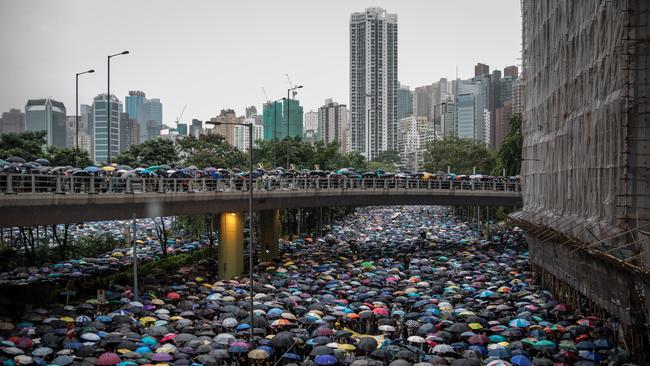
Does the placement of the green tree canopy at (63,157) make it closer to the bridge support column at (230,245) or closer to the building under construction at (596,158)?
the bridge support column at (230,245)

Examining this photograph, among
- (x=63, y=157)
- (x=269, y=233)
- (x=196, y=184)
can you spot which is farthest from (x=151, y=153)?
(x=196, y=184)

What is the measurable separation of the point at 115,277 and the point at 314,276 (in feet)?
39.2

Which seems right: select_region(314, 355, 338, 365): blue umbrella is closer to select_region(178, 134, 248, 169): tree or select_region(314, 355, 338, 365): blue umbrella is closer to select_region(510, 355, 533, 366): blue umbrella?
select_region(510, 355, 533, 366): blue umbrella

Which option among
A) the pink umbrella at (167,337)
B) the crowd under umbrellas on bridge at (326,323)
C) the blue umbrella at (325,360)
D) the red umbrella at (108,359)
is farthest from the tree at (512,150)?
the red umbrella at (108,359)

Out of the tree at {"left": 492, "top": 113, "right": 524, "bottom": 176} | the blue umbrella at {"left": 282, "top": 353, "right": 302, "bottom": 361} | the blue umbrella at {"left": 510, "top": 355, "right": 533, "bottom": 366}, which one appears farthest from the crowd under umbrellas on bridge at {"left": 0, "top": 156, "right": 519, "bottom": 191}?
the blue umbrella at {"left": 510, "top": 355, "right": 533, "bottom": 366}

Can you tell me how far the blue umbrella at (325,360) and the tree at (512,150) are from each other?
68.0m

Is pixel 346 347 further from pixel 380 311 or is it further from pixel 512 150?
pixel 512 150

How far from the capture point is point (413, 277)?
142ft

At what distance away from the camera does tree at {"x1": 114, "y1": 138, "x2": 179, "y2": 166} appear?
78375 mm

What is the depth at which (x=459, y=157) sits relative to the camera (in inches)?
4766

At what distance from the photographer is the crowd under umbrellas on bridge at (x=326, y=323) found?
24.4 meters

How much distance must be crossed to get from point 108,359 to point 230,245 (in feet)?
77.2

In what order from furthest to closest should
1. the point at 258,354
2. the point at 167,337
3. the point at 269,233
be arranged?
the point at 269,233
the point at 167,337
the point at 258,354

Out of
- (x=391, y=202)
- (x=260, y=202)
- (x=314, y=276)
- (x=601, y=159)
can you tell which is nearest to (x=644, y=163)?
(x=601, y=159)
